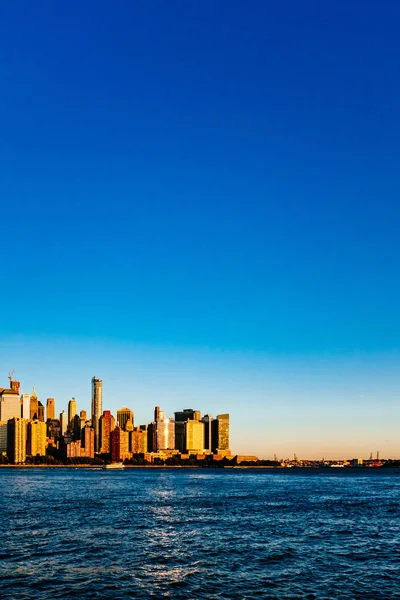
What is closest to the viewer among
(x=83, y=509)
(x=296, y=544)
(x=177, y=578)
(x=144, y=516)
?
(x=177, y=578)

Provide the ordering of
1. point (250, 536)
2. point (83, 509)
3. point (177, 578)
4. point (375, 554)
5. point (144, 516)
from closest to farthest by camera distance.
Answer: point (177, 578), point (375, 554), point (250, 536), point (144, 516), point (83, 509)

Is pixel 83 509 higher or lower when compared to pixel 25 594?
lower

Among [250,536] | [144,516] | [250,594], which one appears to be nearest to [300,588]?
[250,594]

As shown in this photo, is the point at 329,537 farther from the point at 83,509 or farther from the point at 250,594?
the point at 83,509

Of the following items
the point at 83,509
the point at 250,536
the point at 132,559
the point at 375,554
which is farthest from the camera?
the point at 83,509

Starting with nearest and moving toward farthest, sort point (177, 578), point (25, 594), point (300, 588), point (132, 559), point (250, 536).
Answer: point (25, 594) < point (300, 588) < point (177, 578) < point (132, 559) < point (250, 536)

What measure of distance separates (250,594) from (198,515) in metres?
47.1

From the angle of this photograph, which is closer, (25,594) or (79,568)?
(25,594)

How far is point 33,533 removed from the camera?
61.6 m

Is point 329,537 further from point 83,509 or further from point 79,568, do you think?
point 83,509

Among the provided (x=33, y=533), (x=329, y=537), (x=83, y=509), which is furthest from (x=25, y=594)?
(x=83, y=509)

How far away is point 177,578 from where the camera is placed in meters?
42.7

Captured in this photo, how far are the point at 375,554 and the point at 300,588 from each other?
53.6ft

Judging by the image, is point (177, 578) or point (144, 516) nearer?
point (177, 578)
